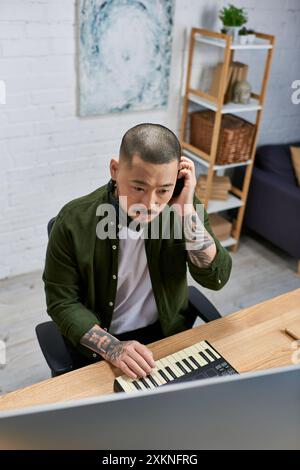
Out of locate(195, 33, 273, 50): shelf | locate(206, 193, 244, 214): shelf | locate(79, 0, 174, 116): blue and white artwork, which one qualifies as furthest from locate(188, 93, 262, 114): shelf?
locate(206, 193, 244, 214): shelf

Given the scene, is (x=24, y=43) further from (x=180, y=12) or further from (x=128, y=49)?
(x=180, y=12)

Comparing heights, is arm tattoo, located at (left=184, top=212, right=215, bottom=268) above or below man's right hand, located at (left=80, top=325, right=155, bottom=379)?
above

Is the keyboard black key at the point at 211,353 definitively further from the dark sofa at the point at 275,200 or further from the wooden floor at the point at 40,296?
the dark sofa at the point at 275,200

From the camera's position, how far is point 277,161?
3.48m

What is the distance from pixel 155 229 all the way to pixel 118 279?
20cm

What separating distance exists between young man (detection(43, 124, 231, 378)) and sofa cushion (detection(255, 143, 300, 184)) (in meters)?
2.14

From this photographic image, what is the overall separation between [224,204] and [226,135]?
1.85 ft

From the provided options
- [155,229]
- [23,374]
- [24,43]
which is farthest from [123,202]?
[24,43]

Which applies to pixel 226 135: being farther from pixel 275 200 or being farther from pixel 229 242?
pixel 229 242

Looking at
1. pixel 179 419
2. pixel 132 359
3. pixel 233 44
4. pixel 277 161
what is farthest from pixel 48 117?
pixel 179 419

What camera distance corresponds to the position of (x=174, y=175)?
49.9 inches

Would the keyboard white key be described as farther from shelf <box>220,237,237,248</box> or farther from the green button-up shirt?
shelf <box>220,237,237,248</box>

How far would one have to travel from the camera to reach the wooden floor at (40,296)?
2.35 metres

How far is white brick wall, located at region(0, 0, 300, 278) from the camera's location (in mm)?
2439
